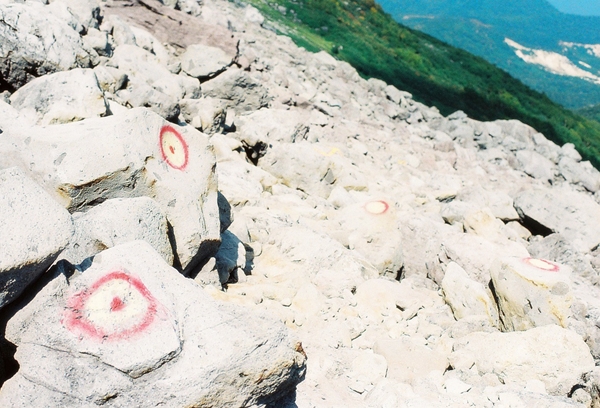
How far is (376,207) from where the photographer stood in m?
7.70

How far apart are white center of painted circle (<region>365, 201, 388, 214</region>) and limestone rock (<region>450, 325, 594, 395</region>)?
2970 millimetres

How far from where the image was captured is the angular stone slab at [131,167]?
3.95m

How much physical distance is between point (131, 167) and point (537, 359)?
4.19 metres

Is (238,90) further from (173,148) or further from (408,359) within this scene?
(408,359)

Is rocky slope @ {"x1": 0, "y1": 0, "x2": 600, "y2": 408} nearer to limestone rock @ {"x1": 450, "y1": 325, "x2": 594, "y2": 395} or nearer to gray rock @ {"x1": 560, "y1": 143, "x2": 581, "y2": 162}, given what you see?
limestone rock @ {"x1": 450, "y1": 325, "x2": 594, "y2": 395}

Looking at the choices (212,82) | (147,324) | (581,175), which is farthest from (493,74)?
(147,324)

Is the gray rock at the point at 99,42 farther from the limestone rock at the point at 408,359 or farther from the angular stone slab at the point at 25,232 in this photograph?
the limestone rock at the point at 408,359

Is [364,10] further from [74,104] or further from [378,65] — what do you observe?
[74,104]

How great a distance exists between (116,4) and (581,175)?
1552cm

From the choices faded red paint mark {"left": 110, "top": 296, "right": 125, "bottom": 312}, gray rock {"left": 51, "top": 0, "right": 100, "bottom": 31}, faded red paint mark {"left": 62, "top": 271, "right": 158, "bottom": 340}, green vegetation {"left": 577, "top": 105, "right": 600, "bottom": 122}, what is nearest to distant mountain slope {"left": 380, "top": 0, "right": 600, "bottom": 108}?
green vegetation {"left": 577, "top": 105, "right": 600, "bottom": 122}

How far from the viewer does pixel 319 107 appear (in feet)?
44.7

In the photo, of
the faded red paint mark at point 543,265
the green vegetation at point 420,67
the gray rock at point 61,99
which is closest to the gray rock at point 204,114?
the gray rock at point 61,99

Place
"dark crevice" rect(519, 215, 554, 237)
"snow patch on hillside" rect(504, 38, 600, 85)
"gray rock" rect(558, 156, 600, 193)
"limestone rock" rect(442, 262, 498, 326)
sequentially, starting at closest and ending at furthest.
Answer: "limestone rock" rect(442, 262, 498, 326), "dark crevice" rect(519, 215, 554, 237), "gray rock" rect(558, 156, 600, 193), "snow patch on hillside" rect(504, 38, 600, 85)

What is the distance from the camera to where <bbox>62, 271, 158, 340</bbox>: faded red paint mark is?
9.70ft
